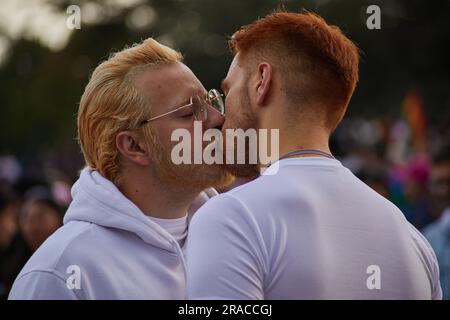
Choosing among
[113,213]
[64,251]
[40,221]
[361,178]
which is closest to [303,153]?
[113,213]

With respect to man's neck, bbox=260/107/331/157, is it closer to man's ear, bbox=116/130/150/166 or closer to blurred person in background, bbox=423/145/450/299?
man's ear, bbox=116/130/150/166

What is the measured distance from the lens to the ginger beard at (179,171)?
11.9 feet

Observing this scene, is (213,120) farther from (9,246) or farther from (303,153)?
(9,246)

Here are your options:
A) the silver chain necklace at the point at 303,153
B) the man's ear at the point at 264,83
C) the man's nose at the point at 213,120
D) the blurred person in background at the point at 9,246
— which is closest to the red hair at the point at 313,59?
the man's ear at the point at 264,83

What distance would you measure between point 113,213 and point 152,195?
33 cm

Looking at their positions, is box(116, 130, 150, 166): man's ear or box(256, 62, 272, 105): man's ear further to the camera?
box(116, 130, 150, 166): man's ear

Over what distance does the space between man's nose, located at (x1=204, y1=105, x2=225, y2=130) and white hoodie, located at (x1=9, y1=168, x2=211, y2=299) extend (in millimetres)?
A: 562

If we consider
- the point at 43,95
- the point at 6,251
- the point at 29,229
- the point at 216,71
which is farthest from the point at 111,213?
the point at 43,95

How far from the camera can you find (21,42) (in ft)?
116

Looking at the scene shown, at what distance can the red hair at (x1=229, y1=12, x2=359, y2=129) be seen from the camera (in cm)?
293

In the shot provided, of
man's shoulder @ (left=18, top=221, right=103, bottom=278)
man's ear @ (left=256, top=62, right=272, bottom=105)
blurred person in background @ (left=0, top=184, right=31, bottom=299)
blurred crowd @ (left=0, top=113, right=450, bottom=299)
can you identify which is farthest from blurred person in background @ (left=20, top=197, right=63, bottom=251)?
man's ear @ (left=256, top=62, right=272, bottom=105)

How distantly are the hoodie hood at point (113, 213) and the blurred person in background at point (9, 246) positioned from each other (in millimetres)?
3380

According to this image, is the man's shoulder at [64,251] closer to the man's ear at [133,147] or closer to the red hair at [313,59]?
the man's ear at [133,147]

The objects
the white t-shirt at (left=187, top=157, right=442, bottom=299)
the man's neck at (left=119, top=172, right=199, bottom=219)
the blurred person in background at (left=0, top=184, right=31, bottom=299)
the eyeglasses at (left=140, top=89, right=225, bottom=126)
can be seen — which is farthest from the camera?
the blurred person in background at (left=0, top=184, right=31, bottom=299)
